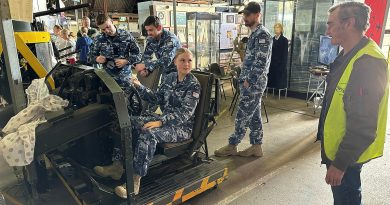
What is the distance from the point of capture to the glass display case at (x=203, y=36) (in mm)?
8320

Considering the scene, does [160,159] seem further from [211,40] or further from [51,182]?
[211,40]

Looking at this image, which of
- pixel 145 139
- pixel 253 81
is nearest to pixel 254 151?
pixel 253 81

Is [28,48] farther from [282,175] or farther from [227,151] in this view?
[282,175]

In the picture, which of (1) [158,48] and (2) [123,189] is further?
(1) [158,48]

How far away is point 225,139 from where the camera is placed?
399 centimetres

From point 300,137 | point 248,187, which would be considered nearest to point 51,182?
point 248,187

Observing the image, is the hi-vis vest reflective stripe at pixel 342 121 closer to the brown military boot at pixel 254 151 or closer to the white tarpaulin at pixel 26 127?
the white tarpaulin at pixel 26 127

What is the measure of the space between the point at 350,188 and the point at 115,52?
2832 millimetres

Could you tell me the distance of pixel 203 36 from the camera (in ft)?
28.6

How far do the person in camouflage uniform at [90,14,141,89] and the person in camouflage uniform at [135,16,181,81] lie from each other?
0.16 m

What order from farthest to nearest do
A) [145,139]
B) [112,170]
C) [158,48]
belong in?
[158,48] < [112,170] < [145,139]

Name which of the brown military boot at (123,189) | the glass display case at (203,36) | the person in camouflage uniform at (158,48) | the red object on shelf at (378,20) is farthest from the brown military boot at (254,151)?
the glass display case at (203,36)

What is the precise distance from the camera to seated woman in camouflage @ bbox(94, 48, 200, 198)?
2.15 metres

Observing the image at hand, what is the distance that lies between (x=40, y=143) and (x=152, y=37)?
2.20 metres
